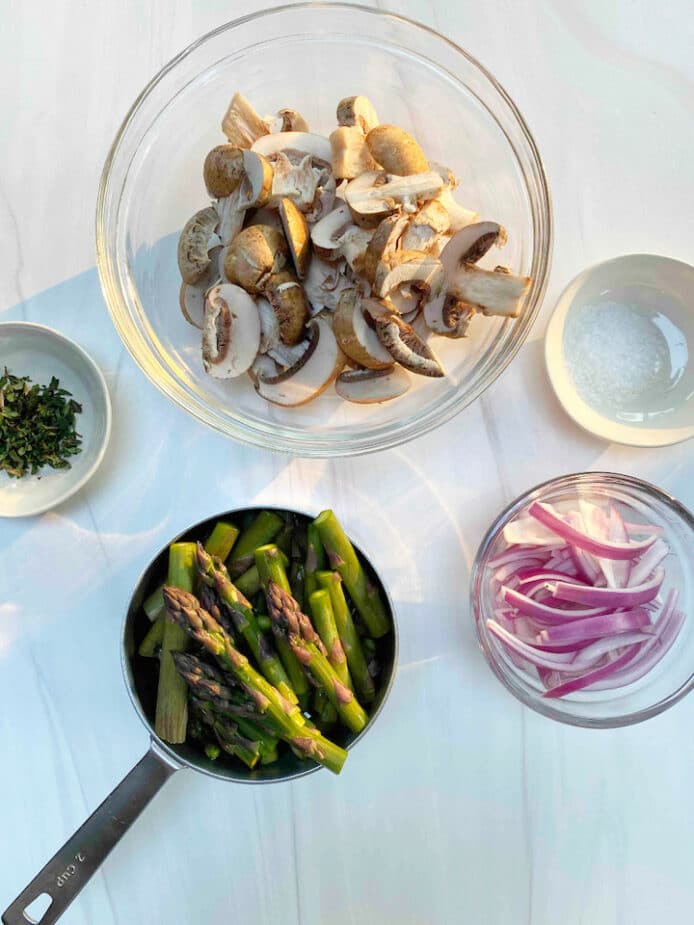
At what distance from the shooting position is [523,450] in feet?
4.83

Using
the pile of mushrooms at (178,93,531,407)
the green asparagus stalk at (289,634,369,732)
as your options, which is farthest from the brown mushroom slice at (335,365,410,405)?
the green asparagus stalk at (289,634,369,732)

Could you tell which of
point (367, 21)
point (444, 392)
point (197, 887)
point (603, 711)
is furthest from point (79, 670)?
point (367, 21)

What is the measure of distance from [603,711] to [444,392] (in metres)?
0.68

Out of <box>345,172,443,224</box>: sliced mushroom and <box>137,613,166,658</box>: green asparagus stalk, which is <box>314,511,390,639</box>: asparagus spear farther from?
<box>345,172,443,224</box>: sliced mushroom

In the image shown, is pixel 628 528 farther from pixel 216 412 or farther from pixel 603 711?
pixel 216 412

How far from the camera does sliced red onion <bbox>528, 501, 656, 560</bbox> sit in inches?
54.3

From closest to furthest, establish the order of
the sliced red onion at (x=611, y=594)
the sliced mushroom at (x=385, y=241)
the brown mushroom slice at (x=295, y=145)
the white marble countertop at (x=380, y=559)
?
the sliced mushroom at (x=385, y=241), the brown mushroom slice at (x=295, y=145), the sliced red onion at (x=611, y=594), the white marble countertop at (x=380, y=559)

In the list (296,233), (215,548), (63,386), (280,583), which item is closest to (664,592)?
(280,583)

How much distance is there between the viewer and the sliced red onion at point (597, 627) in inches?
54.2

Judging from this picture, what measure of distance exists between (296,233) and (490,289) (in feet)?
1.05

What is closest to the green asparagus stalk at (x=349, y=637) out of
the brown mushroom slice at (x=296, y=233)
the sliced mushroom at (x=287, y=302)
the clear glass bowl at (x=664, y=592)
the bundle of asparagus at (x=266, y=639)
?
the bundle of asparagus at (x=266, y=639)

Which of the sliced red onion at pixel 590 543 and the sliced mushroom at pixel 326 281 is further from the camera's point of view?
the sliced red onion at pixel 590 543

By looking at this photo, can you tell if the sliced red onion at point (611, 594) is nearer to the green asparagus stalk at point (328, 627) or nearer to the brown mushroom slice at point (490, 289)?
the green asparagus stalk at point (328, 627)

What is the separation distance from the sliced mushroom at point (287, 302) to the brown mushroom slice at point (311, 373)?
0.11 feet
